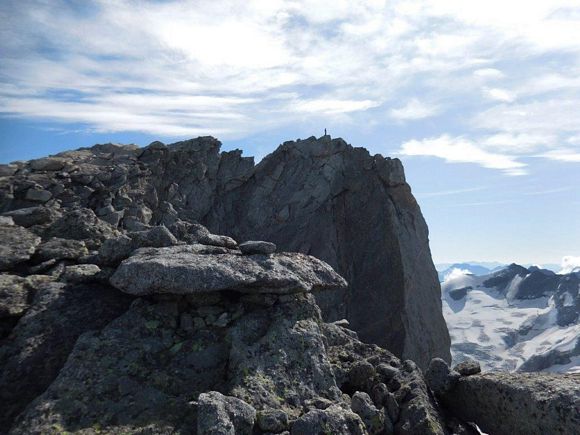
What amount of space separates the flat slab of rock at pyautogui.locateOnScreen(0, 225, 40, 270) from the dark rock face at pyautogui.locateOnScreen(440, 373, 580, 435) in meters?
13.6

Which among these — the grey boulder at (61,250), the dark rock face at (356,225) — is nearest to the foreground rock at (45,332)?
the grey boulder at (61,250)

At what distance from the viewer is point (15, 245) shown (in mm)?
13875

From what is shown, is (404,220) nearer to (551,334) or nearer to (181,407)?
(181,407)

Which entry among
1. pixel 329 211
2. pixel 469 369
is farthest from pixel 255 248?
pixel 329 211

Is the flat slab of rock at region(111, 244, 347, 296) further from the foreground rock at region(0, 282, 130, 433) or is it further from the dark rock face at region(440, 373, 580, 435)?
the dark rock face at region(440, 373, 580, 435)

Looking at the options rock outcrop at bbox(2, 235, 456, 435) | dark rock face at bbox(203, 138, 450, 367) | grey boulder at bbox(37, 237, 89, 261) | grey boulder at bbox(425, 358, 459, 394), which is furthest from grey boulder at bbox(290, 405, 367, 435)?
dark rock face at bbox(203, 138, 450, 367)

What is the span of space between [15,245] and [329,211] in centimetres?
4088

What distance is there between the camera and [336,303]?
47156mm

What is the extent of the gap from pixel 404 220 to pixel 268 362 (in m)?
41.7

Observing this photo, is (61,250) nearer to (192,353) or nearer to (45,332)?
(45,332)

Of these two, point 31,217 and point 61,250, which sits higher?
point 31,217

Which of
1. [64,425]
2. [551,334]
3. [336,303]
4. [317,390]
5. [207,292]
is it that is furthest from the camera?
[551,334]

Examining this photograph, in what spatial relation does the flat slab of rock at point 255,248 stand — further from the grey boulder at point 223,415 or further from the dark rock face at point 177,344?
the grey boulder at point 223,415

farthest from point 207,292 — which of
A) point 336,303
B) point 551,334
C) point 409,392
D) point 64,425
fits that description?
point 551,334
